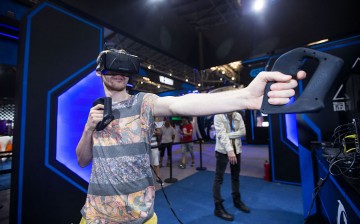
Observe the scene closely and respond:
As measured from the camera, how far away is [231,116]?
303 centimetres

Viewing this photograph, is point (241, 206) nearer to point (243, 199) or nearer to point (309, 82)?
point (243, 199)

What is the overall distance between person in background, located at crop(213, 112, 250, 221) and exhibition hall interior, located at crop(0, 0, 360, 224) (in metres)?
0.02

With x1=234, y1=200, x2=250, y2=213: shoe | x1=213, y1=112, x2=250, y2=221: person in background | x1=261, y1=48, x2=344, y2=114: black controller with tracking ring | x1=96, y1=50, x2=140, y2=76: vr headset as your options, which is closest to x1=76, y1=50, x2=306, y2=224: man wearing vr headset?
x1=96, y1=50, x2=140, y2=76: vr headset

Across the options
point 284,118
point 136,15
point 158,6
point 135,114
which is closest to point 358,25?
point 284,118

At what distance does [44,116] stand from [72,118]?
0.31 metres

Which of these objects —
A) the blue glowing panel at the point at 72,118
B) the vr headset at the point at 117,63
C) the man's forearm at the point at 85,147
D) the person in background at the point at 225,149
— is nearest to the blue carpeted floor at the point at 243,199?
the person in background at the point at 225,149

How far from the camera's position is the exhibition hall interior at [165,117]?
104 cm

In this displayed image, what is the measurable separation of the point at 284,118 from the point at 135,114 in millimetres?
4367

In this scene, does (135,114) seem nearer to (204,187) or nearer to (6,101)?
(204,187)

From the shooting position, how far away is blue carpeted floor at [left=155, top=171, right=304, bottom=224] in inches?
114

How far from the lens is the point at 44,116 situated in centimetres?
226

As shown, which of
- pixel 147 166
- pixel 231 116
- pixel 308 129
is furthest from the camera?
pixel 231 116

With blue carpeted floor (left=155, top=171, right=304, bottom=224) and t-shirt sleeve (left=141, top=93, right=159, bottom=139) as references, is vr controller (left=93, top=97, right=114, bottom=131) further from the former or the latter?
blue carpeted floor (left=155, top=171, right=304, bottom=224)

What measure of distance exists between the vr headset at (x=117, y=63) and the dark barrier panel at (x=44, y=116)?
65.5 inches
